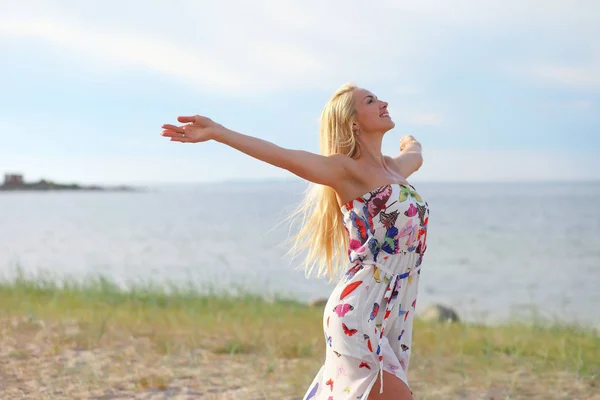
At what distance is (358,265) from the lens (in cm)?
360

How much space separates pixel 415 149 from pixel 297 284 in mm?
12902

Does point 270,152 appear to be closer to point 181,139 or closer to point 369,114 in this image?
point 181,139

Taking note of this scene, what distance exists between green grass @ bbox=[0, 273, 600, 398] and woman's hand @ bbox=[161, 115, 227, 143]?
2592 millimetres

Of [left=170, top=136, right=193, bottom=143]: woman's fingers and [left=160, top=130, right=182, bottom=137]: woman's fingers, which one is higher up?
[left=160, top=130, right=182, bottom=137]: woman's fingers

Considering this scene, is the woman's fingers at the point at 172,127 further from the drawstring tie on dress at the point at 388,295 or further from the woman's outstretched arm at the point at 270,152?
the drawstring tie on dress at the point at 388,295

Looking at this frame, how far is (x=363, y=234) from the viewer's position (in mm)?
3605

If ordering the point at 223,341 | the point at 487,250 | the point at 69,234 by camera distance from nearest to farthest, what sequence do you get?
1. the point at 223,341
2. the point at 487,250
3. the point at 69,234

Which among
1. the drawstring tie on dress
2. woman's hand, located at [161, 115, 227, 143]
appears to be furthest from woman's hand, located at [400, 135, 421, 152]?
woman's hand, located at [161, 115, 227, 143]

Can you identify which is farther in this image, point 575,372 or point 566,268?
point 566,268

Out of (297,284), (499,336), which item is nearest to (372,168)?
(499,336)

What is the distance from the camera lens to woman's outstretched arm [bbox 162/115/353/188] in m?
3.47

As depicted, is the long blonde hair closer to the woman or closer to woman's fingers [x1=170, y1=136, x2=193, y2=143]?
the woman

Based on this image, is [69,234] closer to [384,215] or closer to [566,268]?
[566,268]

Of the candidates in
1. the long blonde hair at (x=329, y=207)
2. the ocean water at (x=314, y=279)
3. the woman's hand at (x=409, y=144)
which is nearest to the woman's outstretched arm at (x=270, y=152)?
the long blonde hair at (x=329, y=207)
